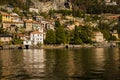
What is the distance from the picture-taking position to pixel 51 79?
35500mm

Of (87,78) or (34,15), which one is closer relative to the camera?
(87,78)

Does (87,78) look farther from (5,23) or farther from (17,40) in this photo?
(5,23)

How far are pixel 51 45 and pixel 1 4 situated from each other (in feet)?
189

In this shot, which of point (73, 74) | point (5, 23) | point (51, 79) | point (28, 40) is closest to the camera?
point (51, 79)

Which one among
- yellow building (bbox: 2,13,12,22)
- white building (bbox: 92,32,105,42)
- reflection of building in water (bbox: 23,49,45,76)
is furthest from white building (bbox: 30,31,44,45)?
reflection of building in water (bbox: 23,49,45,76)

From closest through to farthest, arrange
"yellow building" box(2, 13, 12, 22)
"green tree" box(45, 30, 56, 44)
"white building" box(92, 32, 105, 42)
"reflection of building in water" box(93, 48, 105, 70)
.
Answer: "reflection of building in water" box(93, 48, 105, 70), "green tree" box(45, 30, 56, 44), "yellow building" box(2, 13, 12, 22), "white building" box(92, 32, 105, 42)

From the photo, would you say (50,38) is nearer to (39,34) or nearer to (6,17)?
(39,34)

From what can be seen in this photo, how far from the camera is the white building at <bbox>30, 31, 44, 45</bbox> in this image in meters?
156

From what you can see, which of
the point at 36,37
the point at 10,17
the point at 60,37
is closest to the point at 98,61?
the point at 36,37

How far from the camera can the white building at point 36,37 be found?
156262 millimetres

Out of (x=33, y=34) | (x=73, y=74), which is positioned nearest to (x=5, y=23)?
(x=33, y=34)

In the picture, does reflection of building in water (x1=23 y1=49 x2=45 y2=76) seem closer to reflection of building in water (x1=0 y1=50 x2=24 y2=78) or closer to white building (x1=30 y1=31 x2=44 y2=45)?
reflection of building in water (x1=0 y1=50 x2=24 y2=78)

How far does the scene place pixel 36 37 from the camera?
15725 cm

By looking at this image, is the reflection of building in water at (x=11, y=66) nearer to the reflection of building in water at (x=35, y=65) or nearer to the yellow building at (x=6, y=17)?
the reflection of building in water at (x=35, y=65)
